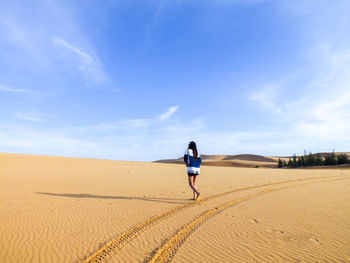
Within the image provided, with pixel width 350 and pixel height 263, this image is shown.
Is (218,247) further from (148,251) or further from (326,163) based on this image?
(326,163)

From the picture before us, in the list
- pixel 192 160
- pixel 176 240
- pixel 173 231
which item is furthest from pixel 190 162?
pixel 176 240

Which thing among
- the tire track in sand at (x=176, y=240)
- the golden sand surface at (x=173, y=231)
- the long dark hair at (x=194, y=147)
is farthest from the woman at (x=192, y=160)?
the tire track in sand at (x=176, y=240)

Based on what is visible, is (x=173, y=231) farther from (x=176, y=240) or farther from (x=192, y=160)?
(x=192, y=160)

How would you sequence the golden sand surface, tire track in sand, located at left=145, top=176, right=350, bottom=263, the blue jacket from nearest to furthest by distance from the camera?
1. tire track in sand, located at left=145, top=176, right=350, bottom=263
2. the golden sand surface
3. the blue jacket

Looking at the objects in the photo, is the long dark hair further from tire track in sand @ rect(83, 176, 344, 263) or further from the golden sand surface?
tire track in sand @ rect(83, 176, 344, 263)

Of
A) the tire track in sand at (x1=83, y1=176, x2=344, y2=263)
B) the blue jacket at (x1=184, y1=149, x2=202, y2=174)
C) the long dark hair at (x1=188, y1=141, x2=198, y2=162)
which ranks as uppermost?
the long dark hair at (x1=188, y1=141, x2=198, y2=162)

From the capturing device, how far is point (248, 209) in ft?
21.9

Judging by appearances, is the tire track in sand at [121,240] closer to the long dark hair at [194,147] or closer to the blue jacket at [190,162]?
the blue jacket at [190,162]

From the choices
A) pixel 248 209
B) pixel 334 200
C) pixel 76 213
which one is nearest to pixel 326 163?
pixel 334 200

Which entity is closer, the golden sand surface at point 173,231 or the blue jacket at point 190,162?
the golden sand surface at point 173,231

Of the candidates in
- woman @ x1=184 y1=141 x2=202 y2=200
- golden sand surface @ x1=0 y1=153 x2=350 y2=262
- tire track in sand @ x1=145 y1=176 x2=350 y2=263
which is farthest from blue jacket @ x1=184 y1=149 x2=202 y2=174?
tire track in sand @ x1=145 y1=176 x2=350 y2=263

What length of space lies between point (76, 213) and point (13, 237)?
70.7 inches

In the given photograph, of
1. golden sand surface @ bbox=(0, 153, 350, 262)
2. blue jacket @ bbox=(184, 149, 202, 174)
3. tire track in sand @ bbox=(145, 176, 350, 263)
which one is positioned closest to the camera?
tire track in sand @ bbox=(145, 176, 350, 263)

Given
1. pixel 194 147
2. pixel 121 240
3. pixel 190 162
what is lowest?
pixel 121 240
